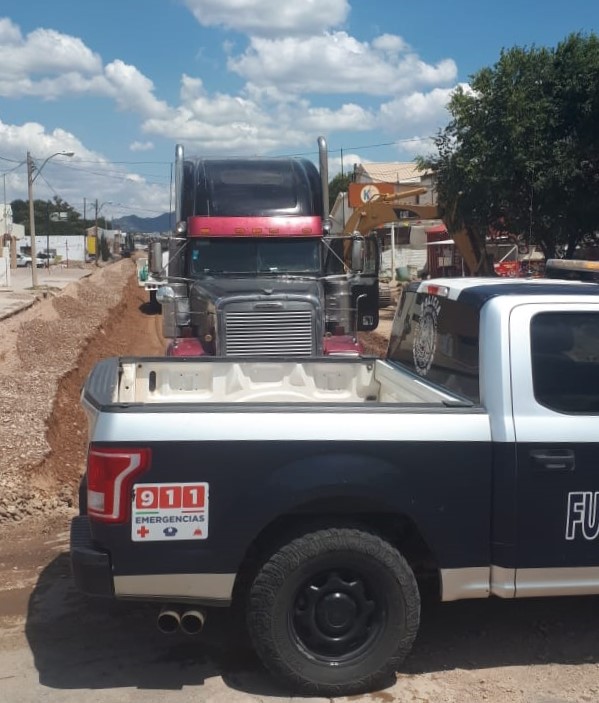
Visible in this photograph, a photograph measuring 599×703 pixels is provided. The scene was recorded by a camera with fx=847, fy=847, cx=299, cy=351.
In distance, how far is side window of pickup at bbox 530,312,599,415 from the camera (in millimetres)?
4039

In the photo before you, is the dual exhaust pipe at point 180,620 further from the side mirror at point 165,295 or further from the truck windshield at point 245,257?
the truck windshield at point 245,257

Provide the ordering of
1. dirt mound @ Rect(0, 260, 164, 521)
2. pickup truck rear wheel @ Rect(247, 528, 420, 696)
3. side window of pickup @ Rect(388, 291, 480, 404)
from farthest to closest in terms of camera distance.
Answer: dirt mound @ Rect(0, 260, 164, 521) → side window of pickup @ Rect(388, 291, 480, 404) → pickup truck rear wheel @ Rect(247, 528, 420, 696)

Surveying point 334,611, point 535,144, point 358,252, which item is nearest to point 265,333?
point 358,252

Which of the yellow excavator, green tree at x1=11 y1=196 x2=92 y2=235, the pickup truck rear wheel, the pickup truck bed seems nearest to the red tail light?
the pickup truck rear wheel

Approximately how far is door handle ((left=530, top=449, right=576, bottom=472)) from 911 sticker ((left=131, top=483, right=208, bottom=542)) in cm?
152

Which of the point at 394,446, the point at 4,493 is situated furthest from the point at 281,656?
the point at 4,493

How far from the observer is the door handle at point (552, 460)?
12.9 ft

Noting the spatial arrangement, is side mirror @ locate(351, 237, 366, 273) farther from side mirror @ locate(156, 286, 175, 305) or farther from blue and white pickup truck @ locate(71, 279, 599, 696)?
blue and white pickup truck @ locate(71, 279, 599, 696)

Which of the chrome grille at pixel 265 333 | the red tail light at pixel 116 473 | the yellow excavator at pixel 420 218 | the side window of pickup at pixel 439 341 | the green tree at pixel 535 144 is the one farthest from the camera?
the yellow excavator at pixel 420 218

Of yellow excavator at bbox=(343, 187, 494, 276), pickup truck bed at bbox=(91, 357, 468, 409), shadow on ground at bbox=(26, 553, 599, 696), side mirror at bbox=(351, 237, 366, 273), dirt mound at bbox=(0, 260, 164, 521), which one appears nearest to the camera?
shadow on ground at bbox=(26, 553, 599, 696)

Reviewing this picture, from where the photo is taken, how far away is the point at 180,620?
386 centimetres

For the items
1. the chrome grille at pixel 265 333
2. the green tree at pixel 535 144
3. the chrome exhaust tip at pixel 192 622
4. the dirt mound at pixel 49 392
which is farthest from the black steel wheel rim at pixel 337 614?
the green tree at pixel 535 144

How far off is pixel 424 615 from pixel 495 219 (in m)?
16.5

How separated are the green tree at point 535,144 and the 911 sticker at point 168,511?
16.1 m
